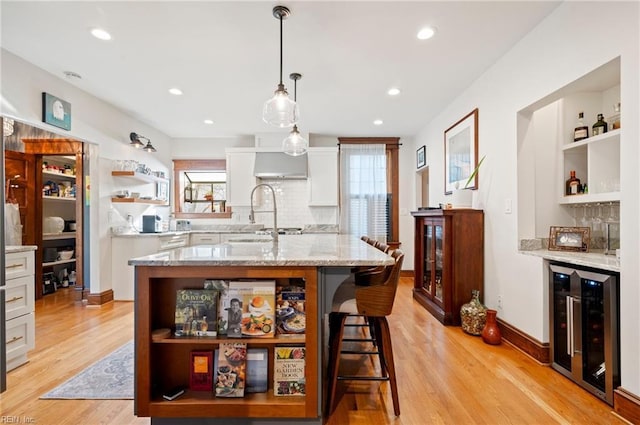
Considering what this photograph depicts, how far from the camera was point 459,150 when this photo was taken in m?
3.79

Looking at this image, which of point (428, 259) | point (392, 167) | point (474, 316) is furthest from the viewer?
point (392, 167)

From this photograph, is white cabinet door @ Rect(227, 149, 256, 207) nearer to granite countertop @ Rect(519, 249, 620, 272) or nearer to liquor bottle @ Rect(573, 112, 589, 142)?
granite countertop @ Rect(519, 249, 620, 272)

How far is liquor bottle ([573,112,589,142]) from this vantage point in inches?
96.5

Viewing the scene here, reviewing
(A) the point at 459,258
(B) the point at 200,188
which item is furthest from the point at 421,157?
(B) the point at 200,188

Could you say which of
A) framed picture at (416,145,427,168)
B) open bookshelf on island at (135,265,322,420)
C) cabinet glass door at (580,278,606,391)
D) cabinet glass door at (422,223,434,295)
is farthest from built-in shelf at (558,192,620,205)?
framed picture at (416,145,427,168)

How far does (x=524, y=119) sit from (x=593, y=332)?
173cm

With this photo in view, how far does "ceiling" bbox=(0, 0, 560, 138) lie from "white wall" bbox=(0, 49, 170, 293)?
0.13m

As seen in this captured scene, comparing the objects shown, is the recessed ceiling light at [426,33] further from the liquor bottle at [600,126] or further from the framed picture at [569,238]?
the framed picture at [569,238]

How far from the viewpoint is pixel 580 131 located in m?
2.47

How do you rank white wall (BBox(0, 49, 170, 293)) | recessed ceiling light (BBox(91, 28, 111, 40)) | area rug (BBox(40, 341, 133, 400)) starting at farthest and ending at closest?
white wall (BBox(0, 49, 170, 293)), recessed ceiling light (BBox(91, 28, 111, 40)), area rug (BBox(40, 341, 133, 400))

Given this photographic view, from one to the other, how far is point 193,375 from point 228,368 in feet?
0.73

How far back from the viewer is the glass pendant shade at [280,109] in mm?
2342

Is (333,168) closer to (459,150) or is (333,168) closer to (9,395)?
(459,150)

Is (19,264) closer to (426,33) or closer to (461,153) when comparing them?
(426,33)
